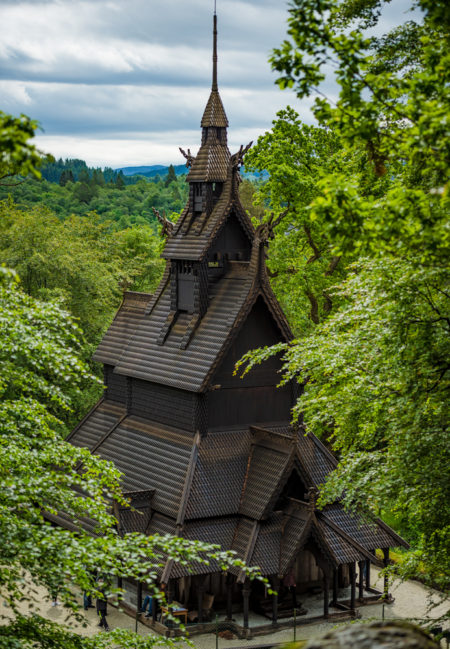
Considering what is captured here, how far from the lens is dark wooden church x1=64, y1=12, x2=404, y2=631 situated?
26812 millimetres

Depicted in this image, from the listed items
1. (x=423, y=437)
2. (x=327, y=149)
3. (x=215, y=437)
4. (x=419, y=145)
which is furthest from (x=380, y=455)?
(x=327, y=149)

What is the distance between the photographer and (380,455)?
17.1 m

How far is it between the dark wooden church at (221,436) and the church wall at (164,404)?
0.19 ft

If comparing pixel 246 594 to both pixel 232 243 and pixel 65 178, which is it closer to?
pixel 232 243

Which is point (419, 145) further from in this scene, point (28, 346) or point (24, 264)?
point (24, 264)

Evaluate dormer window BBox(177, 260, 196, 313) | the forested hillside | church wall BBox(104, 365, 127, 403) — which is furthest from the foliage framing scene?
the forested hillside

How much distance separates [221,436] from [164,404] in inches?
104

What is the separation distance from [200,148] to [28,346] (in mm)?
19849

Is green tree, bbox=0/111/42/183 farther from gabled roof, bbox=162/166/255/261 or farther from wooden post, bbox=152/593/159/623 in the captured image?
gabled roof, bbox=162/166/255/261

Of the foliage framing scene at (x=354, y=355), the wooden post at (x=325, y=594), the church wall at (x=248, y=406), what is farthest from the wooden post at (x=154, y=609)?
the foliage framing scene at (x=354, y=355)

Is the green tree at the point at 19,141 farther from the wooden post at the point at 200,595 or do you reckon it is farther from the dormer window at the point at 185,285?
the dormer window at the point at 185,285

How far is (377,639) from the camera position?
5559mm

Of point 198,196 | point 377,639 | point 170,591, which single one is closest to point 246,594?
point 170,591

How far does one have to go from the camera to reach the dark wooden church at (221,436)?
26.8 m
